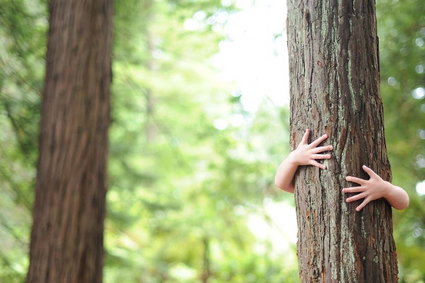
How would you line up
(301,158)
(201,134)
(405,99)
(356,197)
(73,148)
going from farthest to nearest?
(201,134) < (405,99) < (73,148) < (301,158) < (356,197)

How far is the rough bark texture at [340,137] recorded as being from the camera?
1.99m

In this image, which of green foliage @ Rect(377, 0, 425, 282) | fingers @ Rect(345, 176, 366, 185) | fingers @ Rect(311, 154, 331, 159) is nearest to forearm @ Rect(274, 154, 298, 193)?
fingers @ Rect(311, 154, 331, 159)

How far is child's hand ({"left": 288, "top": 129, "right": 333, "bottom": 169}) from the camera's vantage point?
2.06 metres

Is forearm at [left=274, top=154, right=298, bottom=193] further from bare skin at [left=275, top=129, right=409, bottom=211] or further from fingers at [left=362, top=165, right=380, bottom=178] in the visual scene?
fingers at [left=362, top=165, right=380, bottom=178]

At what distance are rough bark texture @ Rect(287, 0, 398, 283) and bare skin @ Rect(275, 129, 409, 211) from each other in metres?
0.03

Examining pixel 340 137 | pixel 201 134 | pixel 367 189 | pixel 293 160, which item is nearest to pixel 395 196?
pixel 367 189

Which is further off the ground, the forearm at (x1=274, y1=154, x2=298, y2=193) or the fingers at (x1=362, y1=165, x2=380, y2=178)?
the forearm at (x1=274, y1=154, x2=298, y2=193)

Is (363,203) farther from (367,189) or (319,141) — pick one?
(319,141)

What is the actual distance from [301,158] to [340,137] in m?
0.19

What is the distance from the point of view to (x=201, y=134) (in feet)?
26.8

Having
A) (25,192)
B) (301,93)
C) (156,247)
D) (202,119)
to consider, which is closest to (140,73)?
(202,119)

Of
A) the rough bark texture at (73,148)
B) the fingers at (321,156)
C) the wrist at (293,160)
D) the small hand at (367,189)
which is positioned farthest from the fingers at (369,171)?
the rough bark texture at (73,148)

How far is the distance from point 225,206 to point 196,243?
1575 mm

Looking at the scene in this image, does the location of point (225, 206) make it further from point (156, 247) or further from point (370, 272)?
point (370, 272)
